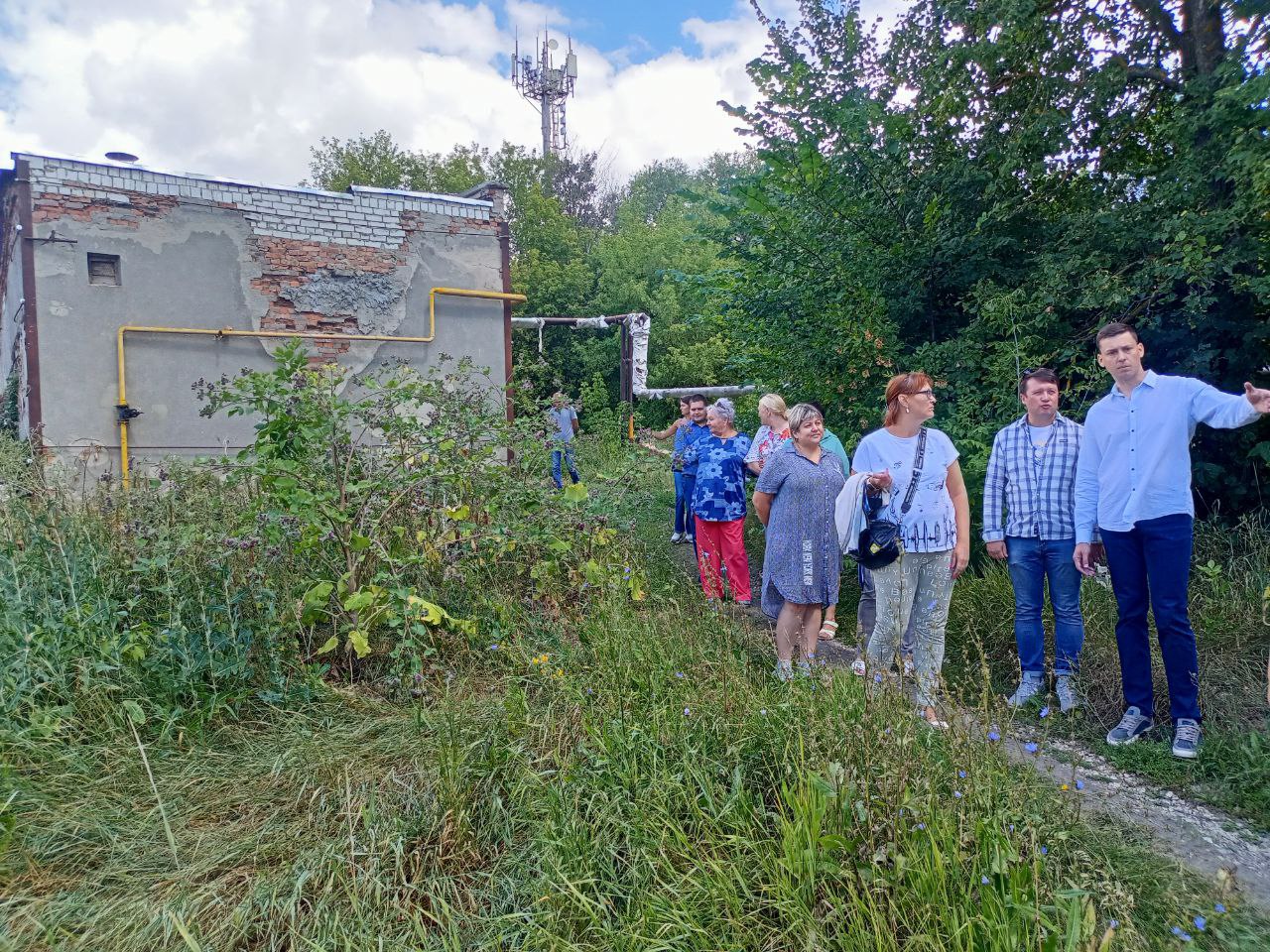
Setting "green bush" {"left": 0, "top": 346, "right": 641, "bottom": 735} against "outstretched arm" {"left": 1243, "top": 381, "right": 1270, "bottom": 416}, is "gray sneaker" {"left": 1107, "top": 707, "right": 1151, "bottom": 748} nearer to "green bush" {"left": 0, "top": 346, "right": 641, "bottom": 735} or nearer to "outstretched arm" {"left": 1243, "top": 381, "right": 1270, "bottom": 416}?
"outstretched arm" {"left": 1243, "top": 381, "right": 1270, "bottom": 416}

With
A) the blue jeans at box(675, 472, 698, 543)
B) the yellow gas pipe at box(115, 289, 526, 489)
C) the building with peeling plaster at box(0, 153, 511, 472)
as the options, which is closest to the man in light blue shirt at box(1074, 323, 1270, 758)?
the blue jeans at box(675, 472, 698, 543)

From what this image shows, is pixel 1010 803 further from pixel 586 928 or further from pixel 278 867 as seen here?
pixel 278 867

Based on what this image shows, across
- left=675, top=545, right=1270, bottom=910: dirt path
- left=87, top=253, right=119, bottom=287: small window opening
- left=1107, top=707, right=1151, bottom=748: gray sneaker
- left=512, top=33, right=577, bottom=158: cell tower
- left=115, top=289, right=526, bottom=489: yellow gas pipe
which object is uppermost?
left=512, top=33, right=577, bottom=158: cell tower

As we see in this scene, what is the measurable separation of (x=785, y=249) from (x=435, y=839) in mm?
5366

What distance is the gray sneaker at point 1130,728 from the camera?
369 centimetres

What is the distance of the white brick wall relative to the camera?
31.7 feet

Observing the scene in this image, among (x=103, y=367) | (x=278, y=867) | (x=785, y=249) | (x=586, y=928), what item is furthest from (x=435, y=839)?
(x=103, y=367)

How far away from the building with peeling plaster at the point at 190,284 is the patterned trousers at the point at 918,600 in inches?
290

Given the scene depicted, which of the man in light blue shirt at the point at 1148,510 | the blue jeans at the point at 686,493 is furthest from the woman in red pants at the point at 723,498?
the man in light blue shirt at the point at 1148,510

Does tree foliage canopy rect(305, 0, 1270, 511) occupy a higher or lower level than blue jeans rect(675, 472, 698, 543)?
higher

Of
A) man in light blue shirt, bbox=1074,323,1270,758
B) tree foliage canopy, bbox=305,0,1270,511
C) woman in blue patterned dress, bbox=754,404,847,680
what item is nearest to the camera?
man in light blue shirt, bbox=1074,323,1270,758

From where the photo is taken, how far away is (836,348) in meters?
6.43

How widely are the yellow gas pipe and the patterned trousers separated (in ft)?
22.9

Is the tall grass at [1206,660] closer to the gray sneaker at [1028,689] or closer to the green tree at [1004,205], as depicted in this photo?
the gray sneaker at [1028,689]
